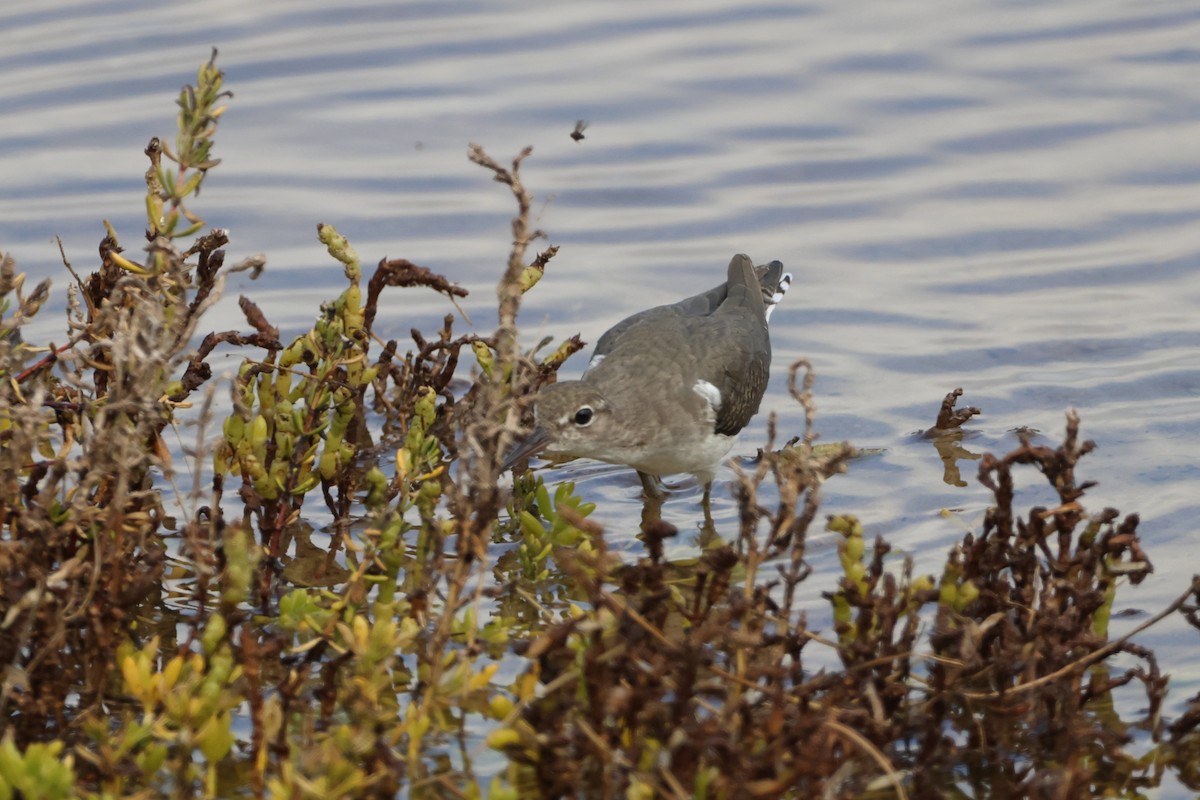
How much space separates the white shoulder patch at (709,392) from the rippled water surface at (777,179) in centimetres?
50

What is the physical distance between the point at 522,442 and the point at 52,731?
111 inches

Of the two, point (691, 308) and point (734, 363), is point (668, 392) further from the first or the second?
point (691, 308)

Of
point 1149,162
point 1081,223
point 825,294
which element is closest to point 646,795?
point 825,294

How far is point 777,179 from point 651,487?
4042 mm

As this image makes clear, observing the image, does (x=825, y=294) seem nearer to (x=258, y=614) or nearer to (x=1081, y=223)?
(x=1081, y=223)

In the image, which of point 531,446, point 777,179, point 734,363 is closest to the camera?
point 531,446

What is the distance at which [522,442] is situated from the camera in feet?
23.1

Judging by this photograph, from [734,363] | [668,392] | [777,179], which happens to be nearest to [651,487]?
[668,392]

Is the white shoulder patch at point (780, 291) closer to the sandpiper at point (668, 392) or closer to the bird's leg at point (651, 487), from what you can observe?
the sandpiper at point (668, 392)

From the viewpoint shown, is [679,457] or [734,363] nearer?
[679,457]

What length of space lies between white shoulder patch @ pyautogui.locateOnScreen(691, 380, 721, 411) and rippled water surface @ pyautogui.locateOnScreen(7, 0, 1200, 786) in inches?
19.9

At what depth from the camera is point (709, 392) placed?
25.0ft

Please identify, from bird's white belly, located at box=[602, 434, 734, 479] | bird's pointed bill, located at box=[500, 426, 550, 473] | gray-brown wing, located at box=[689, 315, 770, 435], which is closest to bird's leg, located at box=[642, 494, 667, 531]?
bird's white belly, located at box=[602, 434, 734, 479]

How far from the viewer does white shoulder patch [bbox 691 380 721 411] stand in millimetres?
7617
